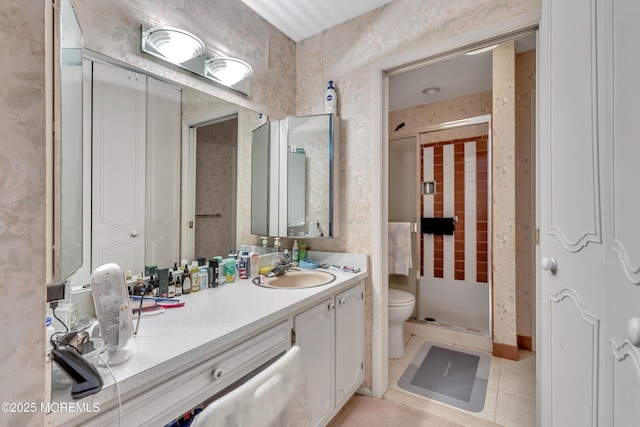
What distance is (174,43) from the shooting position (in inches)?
52.4

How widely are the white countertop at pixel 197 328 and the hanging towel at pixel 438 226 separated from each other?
2167 mm

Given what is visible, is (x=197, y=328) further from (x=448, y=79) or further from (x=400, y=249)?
(x=448, y=79)

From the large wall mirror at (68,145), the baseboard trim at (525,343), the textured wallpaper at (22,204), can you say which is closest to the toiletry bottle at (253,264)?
the large wall mirror at (68,145)

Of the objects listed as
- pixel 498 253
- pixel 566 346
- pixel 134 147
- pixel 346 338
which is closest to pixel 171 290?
pixel 134 147

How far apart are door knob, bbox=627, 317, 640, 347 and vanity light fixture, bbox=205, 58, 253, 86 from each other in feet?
5.86

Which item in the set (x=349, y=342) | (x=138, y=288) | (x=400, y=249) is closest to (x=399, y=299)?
(x=400, y=249)

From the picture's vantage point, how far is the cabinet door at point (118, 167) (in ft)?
3.69

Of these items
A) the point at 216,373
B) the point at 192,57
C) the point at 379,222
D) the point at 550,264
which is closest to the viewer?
the point at 216,373

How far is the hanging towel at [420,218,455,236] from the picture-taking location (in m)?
3.25

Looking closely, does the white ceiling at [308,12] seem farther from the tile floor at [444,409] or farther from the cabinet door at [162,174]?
the tile floor at [444,409]

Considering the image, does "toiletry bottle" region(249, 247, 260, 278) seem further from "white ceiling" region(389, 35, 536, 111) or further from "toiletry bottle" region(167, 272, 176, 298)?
"white ceiling" region(389, 35, 536, 111)

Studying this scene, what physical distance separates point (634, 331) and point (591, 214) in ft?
1.20

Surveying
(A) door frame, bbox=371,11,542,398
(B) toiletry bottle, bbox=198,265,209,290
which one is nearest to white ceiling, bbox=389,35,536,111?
(A) door frame, bbox=371,11,542,398

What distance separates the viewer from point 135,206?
1.25m
